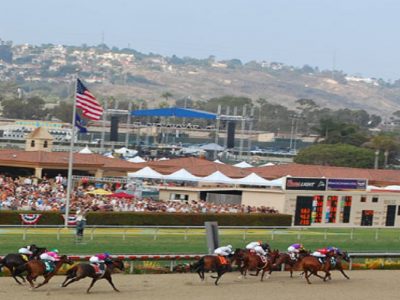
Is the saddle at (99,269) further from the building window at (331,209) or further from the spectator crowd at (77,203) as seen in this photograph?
the building window at (331,209)

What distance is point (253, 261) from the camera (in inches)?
719

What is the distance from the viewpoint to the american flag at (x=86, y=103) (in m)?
27.7

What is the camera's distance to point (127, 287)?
1694 cm

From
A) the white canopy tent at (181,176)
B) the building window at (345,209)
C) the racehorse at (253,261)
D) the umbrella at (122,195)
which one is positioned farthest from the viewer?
the white canopy tent at (181,176)

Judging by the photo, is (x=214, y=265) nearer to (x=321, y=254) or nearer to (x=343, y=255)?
(x=321, y=254)

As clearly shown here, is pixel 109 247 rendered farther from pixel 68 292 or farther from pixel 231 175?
pixel 231 175

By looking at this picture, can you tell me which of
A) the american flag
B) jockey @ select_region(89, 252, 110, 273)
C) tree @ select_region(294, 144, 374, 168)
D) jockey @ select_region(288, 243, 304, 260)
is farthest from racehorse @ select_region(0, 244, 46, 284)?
tree @ select_region(294, 144, 374, 168)

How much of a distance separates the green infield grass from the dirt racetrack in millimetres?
2622

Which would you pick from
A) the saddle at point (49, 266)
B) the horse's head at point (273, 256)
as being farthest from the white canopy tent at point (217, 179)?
the saddle at point (49, 266)

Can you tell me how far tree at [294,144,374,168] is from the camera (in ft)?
242

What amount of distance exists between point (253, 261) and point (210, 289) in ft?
4.40

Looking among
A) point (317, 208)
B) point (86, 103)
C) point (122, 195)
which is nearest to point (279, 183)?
point (317, 208)

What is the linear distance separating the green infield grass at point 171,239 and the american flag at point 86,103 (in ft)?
11.5

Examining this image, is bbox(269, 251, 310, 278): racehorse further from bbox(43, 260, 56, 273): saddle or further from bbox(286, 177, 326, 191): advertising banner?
bbox(286, 177, 326, 191): advertising banner
